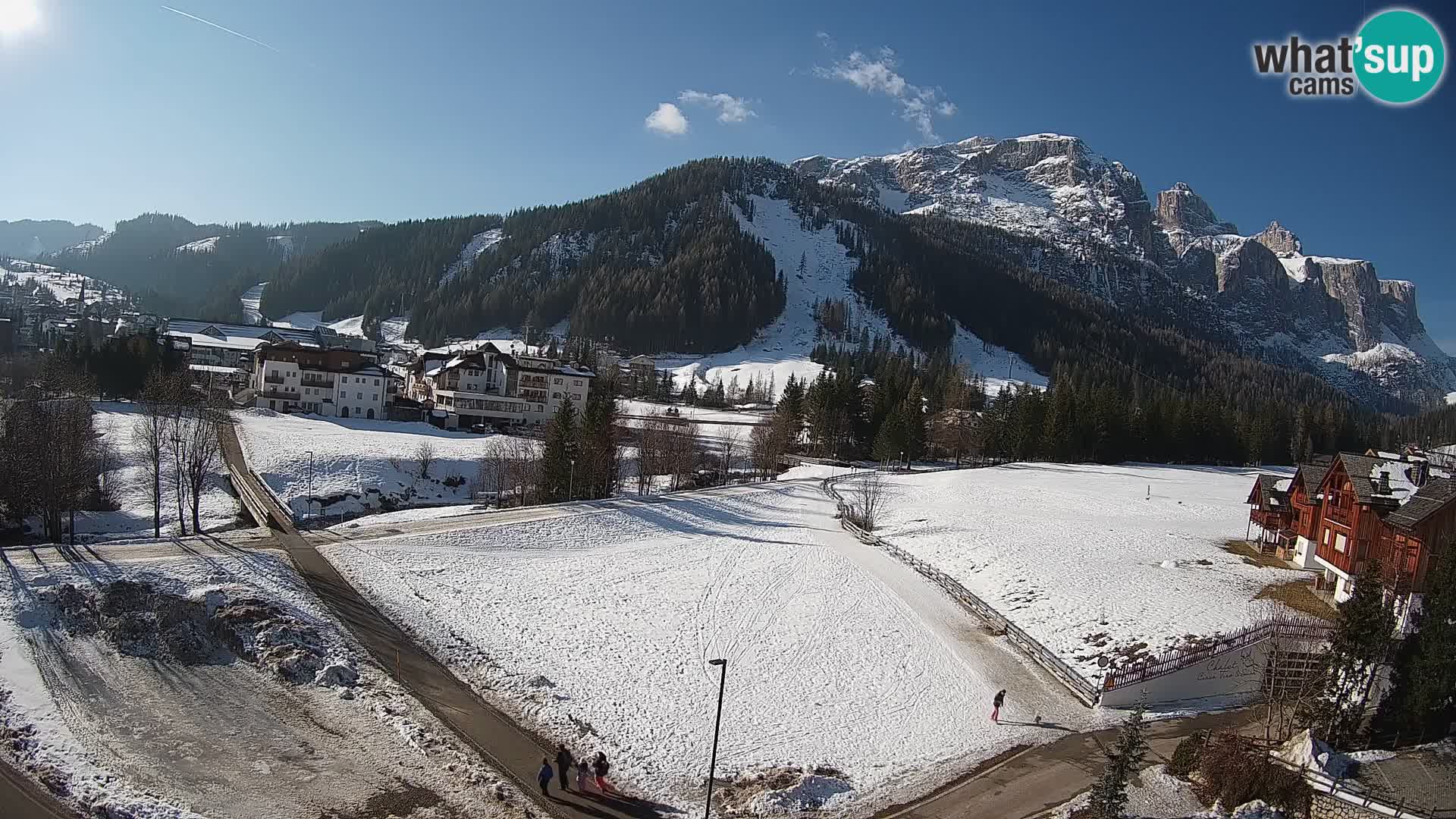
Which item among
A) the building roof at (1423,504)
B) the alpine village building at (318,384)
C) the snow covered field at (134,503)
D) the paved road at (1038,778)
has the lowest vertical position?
the paved road at (1038,778)

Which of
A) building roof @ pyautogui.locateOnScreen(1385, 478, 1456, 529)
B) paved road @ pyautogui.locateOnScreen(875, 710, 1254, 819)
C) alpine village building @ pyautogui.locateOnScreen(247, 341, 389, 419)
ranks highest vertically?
alpine village building @ pyautogui.locateOnScreen(247, 341, 389, 419)

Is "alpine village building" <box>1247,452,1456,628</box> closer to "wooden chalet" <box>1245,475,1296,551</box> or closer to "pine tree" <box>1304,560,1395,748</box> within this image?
"wooden chalet" <box>1245,475,1296,551</box>

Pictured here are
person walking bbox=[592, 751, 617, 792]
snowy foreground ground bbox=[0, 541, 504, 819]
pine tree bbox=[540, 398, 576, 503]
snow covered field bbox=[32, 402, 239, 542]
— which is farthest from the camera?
pine tree bbox=[540, 398, 576, 503]

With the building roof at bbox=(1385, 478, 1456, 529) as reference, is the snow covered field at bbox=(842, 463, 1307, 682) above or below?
below

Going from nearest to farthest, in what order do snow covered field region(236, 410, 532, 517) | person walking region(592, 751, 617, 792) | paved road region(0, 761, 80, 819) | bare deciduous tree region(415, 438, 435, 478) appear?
paved road region(0, 761, 80, 819) → person walking region(592, 751, 617, 792) → snow covered field region(236, 410, 532, 517) → bare deciduous tree region(415, 438, 435, 478)

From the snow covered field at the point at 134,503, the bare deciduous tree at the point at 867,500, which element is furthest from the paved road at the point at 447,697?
the bare deciduous tree at the point at 867,500

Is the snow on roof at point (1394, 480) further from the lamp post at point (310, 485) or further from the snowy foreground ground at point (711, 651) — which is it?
the lamp post at point (310, 485)

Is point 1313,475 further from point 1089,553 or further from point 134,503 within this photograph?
A: point 134,503

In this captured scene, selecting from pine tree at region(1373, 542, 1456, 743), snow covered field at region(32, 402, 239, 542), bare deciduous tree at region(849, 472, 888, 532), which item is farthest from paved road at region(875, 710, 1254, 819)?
snow covered field at region(32, 402, 239, 542)
